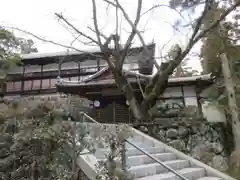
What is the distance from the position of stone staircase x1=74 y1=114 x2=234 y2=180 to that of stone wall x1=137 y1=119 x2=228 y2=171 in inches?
123

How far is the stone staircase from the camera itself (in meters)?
3.50

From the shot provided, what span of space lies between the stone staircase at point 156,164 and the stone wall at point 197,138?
3.13m

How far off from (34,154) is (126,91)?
485cm

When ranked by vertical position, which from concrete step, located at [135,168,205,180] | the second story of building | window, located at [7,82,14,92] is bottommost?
concrete step, located at [135,168,205,180]

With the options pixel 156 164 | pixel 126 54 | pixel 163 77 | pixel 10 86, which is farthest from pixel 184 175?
pixel 10 86

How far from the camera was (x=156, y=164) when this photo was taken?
14.8 feet

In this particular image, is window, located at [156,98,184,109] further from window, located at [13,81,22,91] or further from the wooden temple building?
window, located at [13,81,22,91]

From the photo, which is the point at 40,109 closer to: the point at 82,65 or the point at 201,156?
the point at 201,156

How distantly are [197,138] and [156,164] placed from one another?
5234 millimetres

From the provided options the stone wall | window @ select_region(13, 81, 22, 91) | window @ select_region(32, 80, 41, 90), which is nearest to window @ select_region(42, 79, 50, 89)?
window @ select_region(32, 80, 41, 90)

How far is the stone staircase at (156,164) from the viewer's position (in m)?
3.50

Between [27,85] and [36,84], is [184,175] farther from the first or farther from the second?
[27,85]

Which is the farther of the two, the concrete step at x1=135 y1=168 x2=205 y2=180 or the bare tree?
the bare tree

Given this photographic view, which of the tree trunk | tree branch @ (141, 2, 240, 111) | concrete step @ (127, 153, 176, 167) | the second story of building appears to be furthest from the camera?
the second story of building
